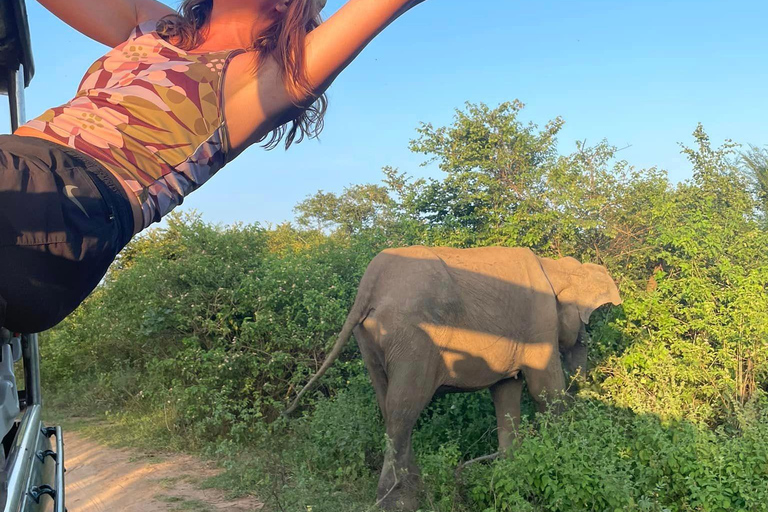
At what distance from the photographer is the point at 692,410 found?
16.4 ft

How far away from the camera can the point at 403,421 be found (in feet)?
16.8

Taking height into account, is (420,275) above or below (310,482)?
above

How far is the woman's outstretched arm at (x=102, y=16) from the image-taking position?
1587mm

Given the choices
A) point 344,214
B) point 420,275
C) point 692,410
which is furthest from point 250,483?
point 344,214

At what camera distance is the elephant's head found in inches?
233

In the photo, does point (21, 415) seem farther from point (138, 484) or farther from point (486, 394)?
point (486, 394)

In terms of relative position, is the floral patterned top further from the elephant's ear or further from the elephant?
the elephant's ear

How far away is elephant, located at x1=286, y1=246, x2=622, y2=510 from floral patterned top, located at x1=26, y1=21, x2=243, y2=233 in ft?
12.2

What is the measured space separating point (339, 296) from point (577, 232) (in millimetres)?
2959

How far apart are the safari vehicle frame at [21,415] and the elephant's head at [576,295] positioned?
4.74 meters

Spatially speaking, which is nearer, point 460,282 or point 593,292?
point 460,282

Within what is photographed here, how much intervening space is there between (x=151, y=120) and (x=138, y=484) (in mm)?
5703

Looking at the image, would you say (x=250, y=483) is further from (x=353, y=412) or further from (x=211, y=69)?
(x=211, y=69)

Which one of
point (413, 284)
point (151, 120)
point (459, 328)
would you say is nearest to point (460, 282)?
point (459, 328)
